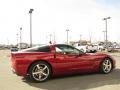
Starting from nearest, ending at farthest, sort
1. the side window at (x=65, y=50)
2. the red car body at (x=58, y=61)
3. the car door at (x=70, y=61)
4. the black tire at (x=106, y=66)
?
the red car body at (x=58, y=61), the car door at (x=70, y=61), the side window at (x=65, y=50), the black tire at (x=106, y=66)

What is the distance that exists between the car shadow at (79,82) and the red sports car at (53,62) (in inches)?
10.1

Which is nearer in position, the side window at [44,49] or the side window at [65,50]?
the side window at [44,49]

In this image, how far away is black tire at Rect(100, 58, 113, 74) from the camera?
38.7 ft

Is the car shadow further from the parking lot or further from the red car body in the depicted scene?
the red car body

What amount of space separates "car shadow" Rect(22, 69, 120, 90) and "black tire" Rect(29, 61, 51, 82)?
208mm

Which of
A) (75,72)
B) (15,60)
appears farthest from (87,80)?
(15,60)

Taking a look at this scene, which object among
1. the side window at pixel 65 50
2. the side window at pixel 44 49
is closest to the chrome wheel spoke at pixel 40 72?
the side window at pixel 44 49

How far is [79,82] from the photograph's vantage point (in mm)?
10008

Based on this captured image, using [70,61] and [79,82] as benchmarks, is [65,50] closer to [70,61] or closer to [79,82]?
[70,61]

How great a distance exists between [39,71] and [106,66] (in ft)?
9.65

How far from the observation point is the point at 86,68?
11.4m

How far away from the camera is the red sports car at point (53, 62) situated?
408 inches

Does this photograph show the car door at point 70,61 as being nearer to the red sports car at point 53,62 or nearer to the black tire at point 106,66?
the red sports car at point 53,62

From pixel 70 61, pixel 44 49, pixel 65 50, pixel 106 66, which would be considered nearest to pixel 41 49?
pixel 44 49
